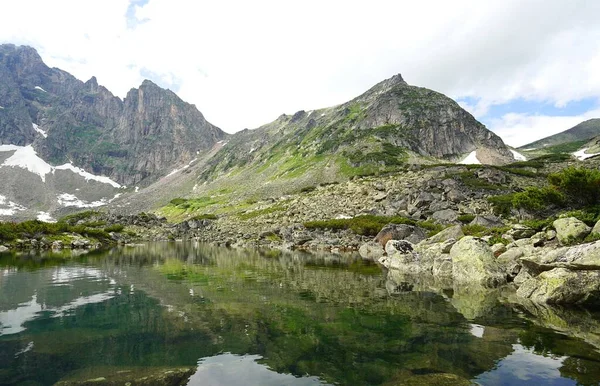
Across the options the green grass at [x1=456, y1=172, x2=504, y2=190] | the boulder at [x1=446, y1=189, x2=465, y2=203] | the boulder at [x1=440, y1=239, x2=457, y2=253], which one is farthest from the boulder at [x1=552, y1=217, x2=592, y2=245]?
the green grass at [x1=456, y1=172, x2=504, y2=190]

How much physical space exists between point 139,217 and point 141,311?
133 meters

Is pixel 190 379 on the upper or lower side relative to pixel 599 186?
lower

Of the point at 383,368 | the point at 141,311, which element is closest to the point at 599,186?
the point at 383,368

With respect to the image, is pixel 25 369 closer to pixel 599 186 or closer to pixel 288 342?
pixel 288 342

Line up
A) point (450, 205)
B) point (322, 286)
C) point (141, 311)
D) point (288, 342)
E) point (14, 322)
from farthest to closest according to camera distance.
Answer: point (450, 205), point (322, 286), point (141, 311), point (14, 322), point (288, 342)

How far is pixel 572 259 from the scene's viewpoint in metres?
21.4

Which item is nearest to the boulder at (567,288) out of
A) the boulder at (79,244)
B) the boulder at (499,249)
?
the boulder at (499,249)

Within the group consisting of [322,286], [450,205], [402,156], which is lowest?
[322,286]

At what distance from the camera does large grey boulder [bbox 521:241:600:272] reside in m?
19.5

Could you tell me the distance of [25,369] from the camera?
36.3 ft

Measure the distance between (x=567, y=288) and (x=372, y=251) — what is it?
35.5 meters

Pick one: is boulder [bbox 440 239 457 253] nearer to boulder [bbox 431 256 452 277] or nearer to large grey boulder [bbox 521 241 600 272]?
boulder [bbox 431 256 452 277]

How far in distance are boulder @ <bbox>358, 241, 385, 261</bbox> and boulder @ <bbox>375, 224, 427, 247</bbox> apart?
6.85ft

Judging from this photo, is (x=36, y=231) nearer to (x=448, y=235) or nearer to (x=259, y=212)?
(x=259, y=212)
